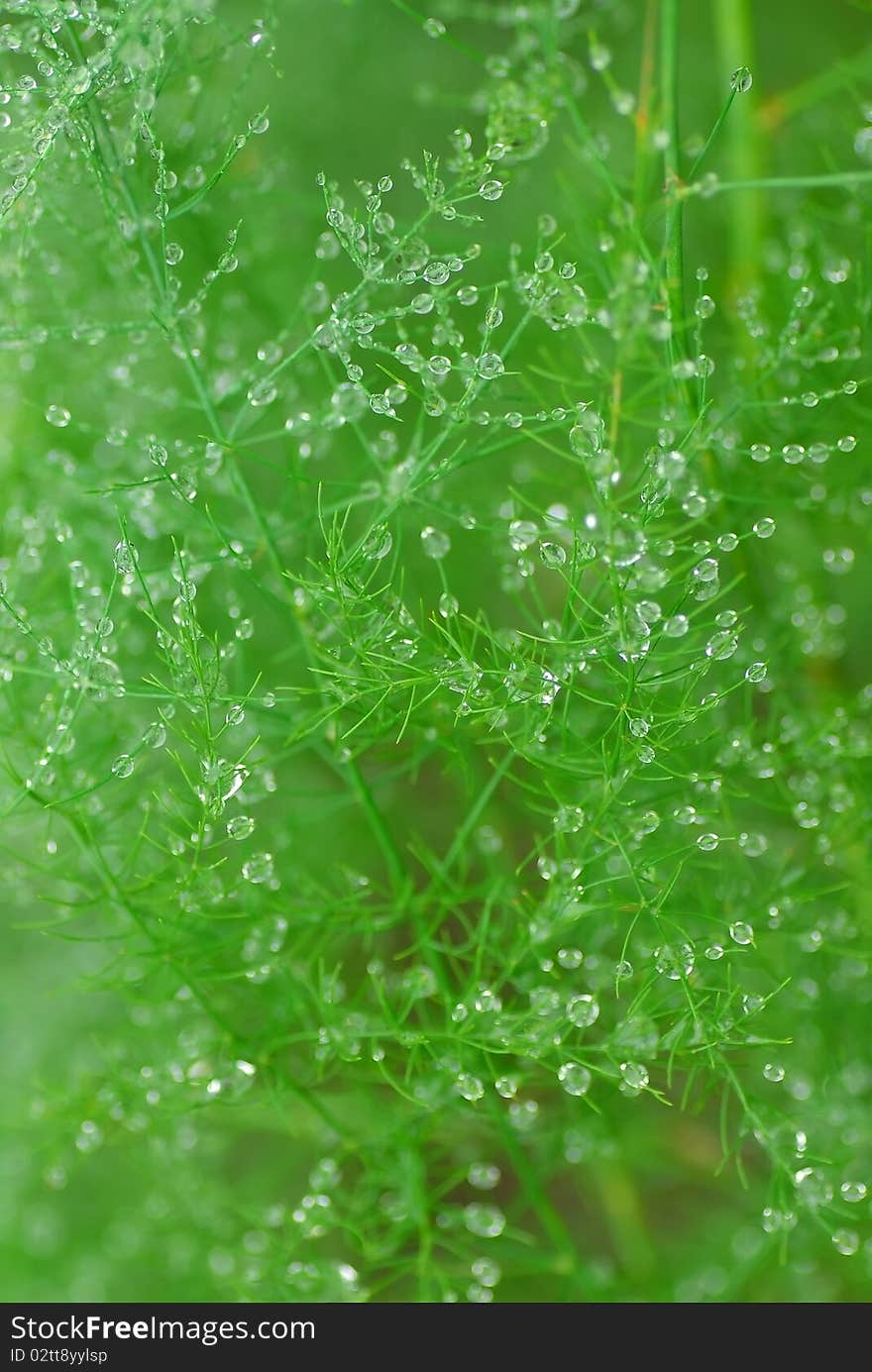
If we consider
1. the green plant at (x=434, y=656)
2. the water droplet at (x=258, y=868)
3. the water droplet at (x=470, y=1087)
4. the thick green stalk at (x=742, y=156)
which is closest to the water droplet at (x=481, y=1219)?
the green plant at (x=434, y=656)

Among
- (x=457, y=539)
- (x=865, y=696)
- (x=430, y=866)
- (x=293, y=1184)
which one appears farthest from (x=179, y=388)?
(x=293, y=1184)

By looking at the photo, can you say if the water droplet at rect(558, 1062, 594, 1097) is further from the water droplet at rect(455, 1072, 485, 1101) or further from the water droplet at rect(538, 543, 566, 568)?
the water droplet at rect(538, 543, 566, 568)

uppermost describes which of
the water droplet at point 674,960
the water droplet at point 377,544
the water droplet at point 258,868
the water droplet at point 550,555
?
the water droplet at point 377,544

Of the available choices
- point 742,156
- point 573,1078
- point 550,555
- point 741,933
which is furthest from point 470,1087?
point 742,156

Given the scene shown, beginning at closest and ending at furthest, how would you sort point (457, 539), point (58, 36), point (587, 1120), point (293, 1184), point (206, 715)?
point (206, 715) < point (58, 36) < point (587, 1120) < point (457, 539) < point (293, 1184)

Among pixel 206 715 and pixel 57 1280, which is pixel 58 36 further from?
pixel 57 1280

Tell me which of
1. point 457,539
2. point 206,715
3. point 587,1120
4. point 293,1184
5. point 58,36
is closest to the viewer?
point 206,715

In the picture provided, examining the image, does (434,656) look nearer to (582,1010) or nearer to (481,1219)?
(582,1010)

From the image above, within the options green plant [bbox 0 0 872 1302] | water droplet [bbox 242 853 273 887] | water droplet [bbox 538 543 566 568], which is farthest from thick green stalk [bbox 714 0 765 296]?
water droplet [bbox 242 853 273 887]

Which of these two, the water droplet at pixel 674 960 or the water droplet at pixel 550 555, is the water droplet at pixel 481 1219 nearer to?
the water droplet at pixel 674 960
